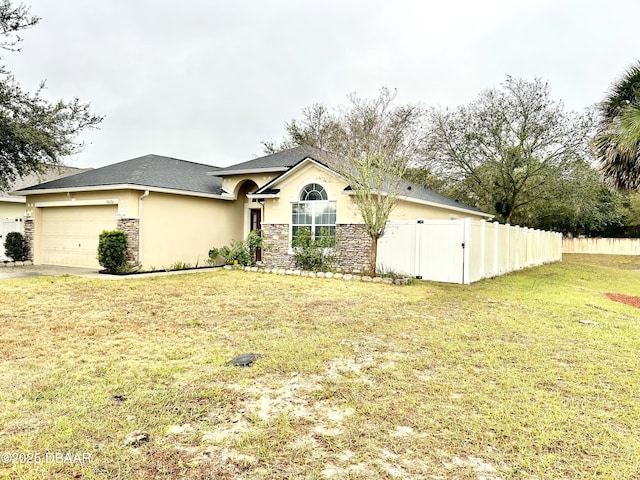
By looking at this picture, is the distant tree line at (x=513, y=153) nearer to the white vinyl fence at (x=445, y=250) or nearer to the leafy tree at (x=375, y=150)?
the leafy tree at (x=375, y=150)

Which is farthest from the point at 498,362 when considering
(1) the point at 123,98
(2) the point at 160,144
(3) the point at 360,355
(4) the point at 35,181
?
(2) the point at 160,144

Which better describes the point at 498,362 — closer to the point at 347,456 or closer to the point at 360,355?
the point at 360,355

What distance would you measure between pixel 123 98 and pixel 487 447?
22385 mm

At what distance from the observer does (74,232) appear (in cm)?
1562

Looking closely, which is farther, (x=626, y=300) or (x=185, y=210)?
(x=185, y=210)

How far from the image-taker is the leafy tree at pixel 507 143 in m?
23.0

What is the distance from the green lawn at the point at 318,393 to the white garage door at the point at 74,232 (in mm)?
7227

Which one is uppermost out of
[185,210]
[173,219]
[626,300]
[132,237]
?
[185,210]

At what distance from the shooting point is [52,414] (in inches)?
138

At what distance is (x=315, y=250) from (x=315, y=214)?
148 cm

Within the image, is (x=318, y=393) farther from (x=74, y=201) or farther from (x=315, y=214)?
(x=74, y=201)

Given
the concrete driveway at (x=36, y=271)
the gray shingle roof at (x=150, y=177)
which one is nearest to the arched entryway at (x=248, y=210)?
the gray shingle roof at (x=150, y=177)

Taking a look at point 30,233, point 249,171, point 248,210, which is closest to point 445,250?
point 249,171

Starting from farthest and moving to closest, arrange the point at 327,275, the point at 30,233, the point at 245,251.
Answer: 1. the point at 30,233
2. the point at 245,251
3. the point at 327,275
